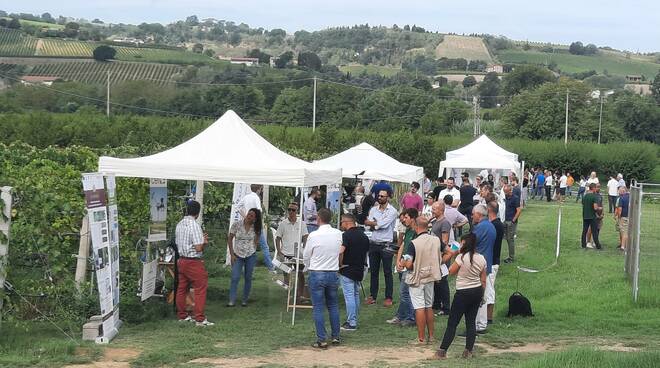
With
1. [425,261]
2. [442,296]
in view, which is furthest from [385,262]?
[425,261]

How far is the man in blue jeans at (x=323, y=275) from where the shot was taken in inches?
472

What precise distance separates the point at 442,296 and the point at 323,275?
327 centimetres

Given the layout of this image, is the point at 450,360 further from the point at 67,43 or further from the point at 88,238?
the point at 67,43

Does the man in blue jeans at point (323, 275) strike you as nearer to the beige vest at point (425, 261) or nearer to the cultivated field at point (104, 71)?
the beige vest at point (425, 261)

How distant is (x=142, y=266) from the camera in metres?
14.0

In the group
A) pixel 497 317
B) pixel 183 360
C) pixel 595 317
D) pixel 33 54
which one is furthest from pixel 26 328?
pixel 33 54

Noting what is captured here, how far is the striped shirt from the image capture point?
12938 mm

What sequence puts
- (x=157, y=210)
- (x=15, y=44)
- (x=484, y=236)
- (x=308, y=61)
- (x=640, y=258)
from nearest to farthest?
(x=484, y=236)
(x=157, y=210)
(x=640, y=258)
(x=15, y=44)
(x=308, y=61)

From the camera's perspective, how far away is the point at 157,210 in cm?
1497

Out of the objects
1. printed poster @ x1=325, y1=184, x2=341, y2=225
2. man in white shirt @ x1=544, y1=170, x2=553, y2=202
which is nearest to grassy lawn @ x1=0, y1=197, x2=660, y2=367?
printed poster @ x1=325, y1=184, x2=341, y2=225

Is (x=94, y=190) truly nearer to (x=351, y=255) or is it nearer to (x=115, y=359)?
(x=115, y=359)

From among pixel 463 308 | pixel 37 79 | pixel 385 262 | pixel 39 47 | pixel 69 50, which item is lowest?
pixel 385 262

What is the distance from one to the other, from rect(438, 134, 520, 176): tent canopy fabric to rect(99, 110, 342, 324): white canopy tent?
58.1ft

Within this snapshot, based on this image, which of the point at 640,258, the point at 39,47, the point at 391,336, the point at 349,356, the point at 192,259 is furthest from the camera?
the point at 39,47
